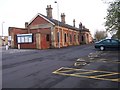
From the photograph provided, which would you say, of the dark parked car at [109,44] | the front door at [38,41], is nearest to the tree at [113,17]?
the dark parked car at [109,44]

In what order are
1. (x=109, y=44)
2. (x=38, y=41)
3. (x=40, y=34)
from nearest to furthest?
(x=109, y=44)
(x=38, y=41)
(x=40, y=34)

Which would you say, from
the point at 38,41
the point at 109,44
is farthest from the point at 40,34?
the point at 109,44

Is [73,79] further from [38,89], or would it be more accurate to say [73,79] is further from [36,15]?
[36,15]

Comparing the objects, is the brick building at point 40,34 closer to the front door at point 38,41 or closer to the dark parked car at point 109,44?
the front door at point 38,41

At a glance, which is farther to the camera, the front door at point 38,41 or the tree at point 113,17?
the front door at point 38,41

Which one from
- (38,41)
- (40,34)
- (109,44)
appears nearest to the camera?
(109,44)

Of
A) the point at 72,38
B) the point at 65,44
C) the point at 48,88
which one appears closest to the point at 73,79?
the point at 48,88

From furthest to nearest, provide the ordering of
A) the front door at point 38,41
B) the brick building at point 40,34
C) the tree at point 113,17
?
the brick building at point 40,34
the front door at point 38,41
the tree at point 113,17

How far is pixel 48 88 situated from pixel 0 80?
2.85 metres

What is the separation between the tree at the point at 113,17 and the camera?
95.3ft

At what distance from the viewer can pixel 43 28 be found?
45656 millimetres

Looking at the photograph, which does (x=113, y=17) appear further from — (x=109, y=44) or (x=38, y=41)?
(x=38, y=41)

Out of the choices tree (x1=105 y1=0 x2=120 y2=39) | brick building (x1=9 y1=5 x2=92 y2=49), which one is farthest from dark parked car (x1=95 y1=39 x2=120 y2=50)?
brick building (x1=9 y1=5 x2=92 y2=49)

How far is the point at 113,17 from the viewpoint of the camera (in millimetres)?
31281
